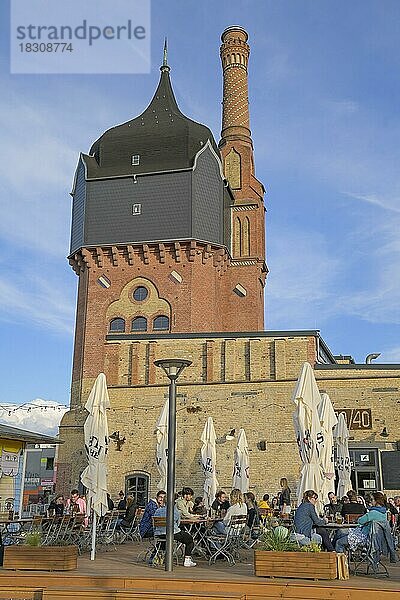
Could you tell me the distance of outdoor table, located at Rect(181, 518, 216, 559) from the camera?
12.0 meters

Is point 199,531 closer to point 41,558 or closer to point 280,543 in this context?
point 280,543

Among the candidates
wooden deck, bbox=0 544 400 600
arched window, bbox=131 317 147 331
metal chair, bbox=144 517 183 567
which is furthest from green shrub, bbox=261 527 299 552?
arched window, bbox=131 317 147 331

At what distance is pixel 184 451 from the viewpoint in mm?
27375

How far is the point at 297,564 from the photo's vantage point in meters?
9.34

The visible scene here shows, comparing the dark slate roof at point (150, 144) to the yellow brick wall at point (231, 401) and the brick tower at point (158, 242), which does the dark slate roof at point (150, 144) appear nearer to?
the brick tower at point (158, 242)

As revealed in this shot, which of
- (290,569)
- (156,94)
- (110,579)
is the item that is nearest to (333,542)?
(290,569)

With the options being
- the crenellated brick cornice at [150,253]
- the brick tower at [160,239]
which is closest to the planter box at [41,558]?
the brick tower at [160,239]

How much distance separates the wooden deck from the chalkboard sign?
1502cm

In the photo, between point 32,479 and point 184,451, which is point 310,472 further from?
point 32,479

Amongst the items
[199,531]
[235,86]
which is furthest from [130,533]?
[235,86]

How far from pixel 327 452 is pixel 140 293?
1948 cm

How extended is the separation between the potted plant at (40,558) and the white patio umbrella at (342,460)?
1137 centimetres

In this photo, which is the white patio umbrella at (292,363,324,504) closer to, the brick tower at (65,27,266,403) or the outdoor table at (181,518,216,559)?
the outdoor table at (181,518,216,559)

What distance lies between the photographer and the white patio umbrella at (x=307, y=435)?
14344 mm
